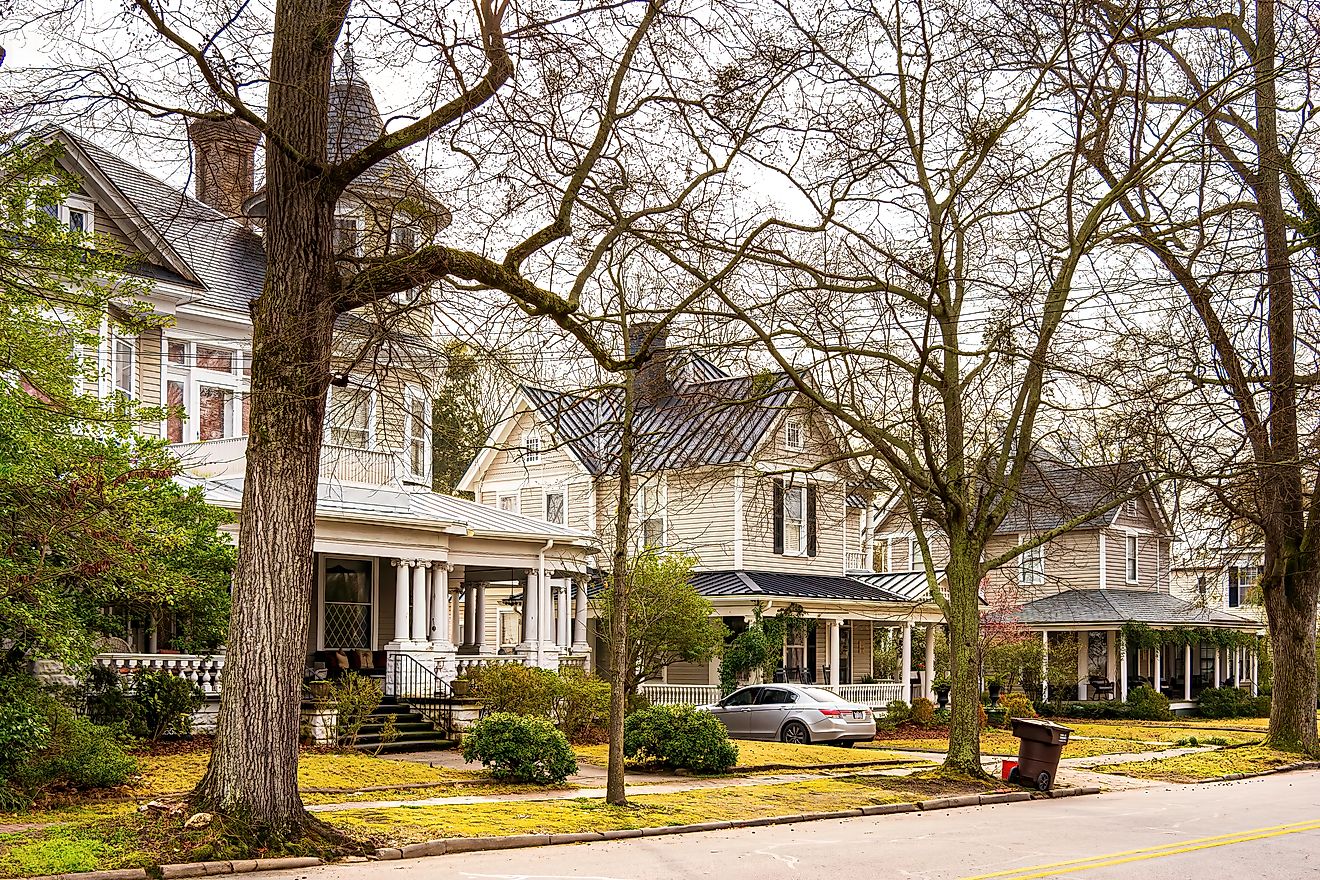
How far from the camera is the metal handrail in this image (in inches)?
1027

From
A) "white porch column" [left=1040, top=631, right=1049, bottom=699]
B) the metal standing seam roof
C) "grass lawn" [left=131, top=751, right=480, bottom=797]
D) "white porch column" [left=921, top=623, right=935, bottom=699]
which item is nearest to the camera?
"grass lawn" [left=131, top=751, right=480, bottom=797]

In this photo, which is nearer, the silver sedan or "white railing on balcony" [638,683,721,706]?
the silver sedan

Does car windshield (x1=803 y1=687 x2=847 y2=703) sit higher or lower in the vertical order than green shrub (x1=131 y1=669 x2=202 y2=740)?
lower

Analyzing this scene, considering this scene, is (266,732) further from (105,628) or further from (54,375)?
(105,628)

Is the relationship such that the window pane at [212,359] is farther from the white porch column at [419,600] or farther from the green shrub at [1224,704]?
the green shrub at [1224,704]

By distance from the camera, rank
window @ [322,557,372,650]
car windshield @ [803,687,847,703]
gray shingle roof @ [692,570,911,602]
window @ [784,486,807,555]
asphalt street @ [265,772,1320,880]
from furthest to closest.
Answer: window @ [784,486,807,555] < gray shingle roof @ [692,570,911,602] < car windshield @ [803,687,847,703] < window @ [322,557,372,650] < asphalt street @ [265,772,1320,880]

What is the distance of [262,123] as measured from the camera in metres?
12.5

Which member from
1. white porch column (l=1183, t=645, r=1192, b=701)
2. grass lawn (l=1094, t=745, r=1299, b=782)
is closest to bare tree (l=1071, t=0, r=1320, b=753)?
grass lawn (l=1094, t=745, r=1299, b=782)

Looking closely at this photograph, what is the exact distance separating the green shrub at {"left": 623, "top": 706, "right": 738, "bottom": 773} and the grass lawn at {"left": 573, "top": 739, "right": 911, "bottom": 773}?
727 millimetres

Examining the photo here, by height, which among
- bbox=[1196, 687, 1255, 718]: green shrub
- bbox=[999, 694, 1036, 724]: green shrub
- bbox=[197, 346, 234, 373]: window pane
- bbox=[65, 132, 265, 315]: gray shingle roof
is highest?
bbox=[65, 132, 265, 315]: gray shingle roof

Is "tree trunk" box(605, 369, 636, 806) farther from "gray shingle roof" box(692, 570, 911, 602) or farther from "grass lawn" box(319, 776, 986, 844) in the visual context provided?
"gray shingle roof" box(692, 570, 911, 602)

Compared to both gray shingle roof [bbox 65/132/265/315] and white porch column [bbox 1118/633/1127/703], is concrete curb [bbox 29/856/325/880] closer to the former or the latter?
gray shingle roof [bbox 65/132/265/315]

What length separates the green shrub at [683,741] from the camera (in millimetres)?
22109

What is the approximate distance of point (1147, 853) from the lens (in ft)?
46.9
